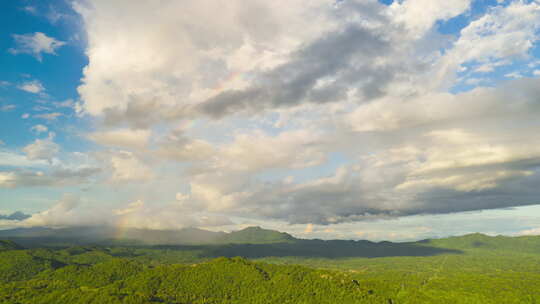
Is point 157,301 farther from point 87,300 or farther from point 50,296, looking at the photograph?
point 50,296

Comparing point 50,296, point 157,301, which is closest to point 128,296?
point 157,301

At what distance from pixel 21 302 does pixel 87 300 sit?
33.4 metres

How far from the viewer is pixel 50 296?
195625mm

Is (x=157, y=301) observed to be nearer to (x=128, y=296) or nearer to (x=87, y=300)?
(x=128, y=296)

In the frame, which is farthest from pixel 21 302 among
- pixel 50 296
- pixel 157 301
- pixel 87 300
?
pixel 157 301

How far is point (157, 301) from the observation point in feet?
631

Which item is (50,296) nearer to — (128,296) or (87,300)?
(87,300)

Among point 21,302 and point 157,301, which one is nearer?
point 21,302

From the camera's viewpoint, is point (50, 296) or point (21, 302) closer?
point (21, 302)

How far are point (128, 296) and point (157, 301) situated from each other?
1664cm

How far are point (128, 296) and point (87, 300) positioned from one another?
24241 mm

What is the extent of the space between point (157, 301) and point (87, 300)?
38853mm

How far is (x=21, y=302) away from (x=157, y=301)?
237ft

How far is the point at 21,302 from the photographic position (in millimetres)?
180500
